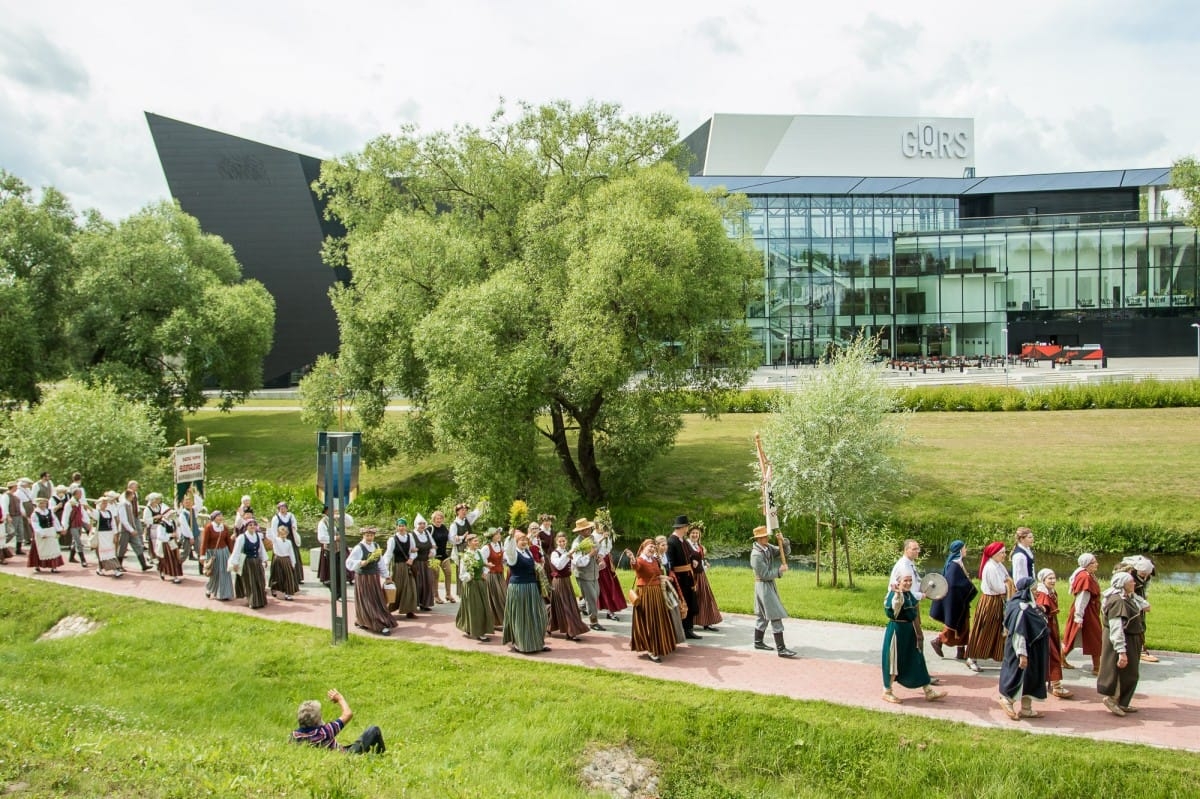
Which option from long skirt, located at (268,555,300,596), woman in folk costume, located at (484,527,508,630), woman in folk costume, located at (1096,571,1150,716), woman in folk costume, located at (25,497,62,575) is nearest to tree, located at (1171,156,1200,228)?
woman in folk costume, located at (1096,571,1150,716)

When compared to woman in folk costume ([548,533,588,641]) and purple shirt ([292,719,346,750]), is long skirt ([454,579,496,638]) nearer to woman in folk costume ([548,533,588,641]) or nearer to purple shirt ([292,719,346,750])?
woman in folk costume ([548,533,588,641])

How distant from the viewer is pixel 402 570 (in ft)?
47.6

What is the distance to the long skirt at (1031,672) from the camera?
9391mm

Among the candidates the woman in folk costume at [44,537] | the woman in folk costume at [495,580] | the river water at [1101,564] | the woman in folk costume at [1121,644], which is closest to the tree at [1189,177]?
the river water at [1101,564]

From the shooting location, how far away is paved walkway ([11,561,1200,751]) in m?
9.38

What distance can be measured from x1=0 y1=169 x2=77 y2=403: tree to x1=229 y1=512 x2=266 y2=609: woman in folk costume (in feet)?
78.7

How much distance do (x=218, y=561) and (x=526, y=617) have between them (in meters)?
6.77

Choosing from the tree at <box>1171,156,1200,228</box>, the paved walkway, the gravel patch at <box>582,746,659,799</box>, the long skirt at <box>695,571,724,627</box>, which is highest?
the tree at <box>1171,156,1200,228</box>

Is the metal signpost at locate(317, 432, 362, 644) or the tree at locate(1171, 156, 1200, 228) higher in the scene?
the tree at locate(1171, 156, 1200, 228)

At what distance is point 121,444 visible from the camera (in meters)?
25.4

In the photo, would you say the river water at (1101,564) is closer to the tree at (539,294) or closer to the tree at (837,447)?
the tree at (837,447)

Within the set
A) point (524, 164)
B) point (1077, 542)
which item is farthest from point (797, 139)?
point (1077, 542)

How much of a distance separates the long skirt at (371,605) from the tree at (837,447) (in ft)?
Answer: 25.1

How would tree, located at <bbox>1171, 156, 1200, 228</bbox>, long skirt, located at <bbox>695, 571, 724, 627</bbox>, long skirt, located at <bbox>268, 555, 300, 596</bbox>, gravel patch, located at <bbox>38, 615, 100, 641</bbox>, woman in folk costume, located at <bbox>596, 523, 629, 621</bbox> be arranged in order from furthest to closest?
tree, located at <bbox>1171, 156, 1200, 228</bbox> → long skirt, located at <bbox>268, 555, 300, 596</bbox> → gravel patch, located at <bbox>38, 615, 100, 641</bbox> → woman in folk costume, located at <bbox>596, 523, 629, 621</bbox> → long skirt, located at <bbox>695, 571, 724, 627</bbox>
